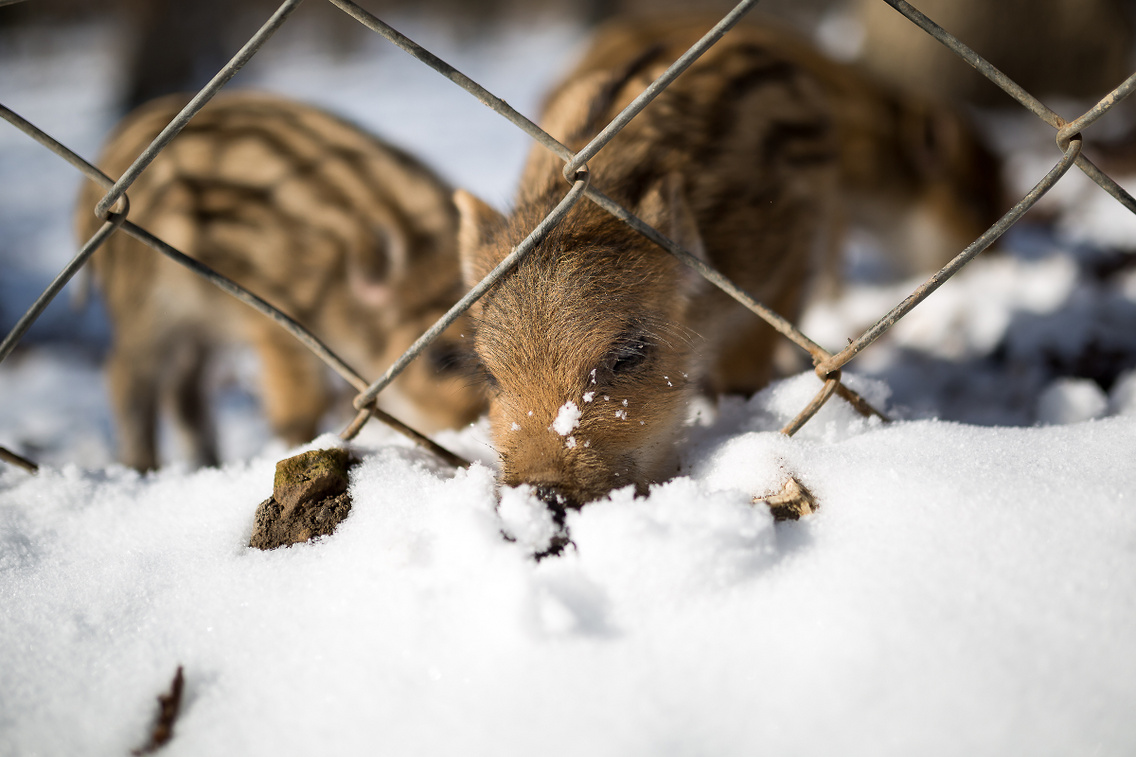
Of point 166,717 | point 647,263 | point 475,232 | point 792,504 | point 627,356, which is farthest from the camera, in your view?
point 475,232

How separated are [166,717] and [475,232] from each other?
1364 millimetres

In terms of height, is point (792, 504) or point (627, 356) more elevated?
point (627, 356)

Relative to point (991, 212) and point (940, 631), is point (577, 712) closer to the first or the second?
point (940, 631)

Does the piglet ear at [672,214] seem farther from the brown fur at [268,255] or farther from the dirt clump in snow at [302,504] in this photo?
the brown fur at [268,255]

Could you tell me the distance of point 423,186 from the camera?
358 centimetres

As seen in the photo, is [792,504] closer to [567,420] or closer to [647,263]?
[567,420]

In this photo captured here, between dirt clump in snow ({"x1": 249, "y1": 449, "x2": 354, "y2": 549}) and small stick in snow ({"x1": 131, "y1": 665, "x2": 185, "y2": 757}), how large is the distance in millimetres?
287

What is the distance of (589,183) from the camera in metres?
1.41

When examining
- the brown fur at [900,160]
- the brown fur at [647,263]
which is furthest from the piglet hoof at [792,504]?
the brown fur at [900,160]

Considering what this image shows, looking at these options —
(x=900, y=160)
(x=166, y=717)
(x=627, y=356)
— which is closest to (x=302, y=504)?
(x=166, y=717)

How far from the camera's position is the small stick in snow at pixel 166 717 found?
1.10 meters

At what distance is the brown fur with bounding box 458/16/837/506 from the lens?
160 cm

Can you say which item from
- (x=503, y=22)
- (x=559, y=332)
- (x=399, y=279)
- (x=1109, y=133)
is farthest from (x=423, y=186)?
(x=503, y=22)

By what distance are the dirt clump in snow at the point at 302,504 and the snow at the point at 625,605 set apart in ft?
0.11
